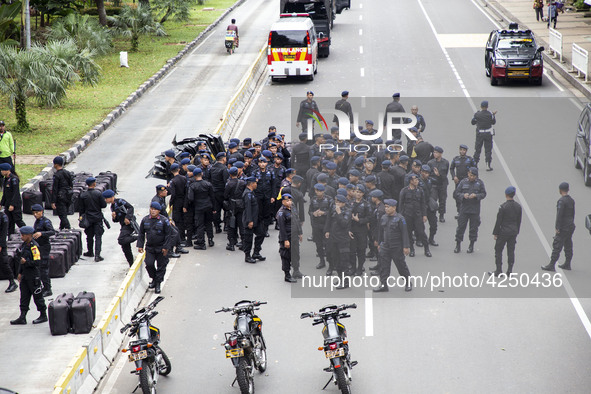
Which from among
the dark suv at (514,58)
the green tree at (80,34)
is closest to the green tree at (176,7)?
the green tree at (80,34)

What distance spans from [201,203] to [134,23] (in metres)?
24.6

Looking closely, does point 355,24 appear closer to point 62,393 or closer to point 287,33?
point 287,33

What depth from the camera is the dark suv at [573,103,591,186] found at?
67.2 ft

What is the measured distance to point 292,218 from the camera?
50.0 ft

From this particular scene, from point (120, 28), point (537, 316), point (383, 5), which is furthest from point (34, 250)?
point (383, 5)

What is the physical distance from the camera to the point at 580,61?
31.5 metres

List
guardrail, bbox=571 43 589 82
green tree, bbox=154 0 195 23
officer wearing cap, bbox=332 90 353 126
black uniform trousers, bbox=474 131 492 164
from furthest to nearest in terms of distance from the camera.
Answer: green tree, bbox=154 0 195 23, guardrail, bbox=571 43 589 82, officer wearing cap, bbox=332 90 353 126, black uniform trousers, bbox=474 131 492 164

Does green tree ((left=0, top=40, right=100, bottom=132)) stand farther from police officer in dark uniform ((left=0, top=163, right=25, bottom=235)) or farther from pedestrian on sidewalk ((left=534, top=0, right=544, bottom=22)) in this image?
pedestrian on sidewalk ((left=534, top=0, right=544, bottom=22))

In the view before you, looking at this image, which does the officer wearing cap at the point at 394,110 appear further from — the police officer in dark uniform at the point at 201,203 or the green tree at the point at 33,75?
the green tree at the point at 33,75

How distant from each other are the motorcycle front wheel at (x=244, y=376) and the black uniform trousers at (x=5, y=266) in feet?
20.5

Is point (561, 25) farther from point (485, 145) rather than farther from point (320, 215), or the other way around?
point (320, 215)

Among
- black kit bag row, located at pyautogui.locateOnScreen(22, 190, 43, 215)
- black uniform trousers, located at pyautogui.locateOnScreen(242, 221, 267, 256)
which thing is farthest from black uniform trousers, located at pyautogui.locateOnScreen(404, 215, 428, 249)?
black kit bag row, located at pyautogui.locateOnScreen(22, 190, 43, 215)

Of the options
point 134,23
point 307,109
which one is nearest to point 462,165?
point 307,109

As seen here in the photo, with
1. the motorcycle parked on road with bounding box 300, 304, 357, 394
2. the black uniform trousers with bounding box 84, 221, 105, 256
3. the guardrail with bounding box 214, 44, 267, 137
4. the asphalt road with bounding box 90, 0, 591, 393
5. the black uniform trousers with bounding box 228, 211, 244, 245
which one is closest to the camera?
the motorcycle parked on road with bounding box 300, 304, 357, 394
